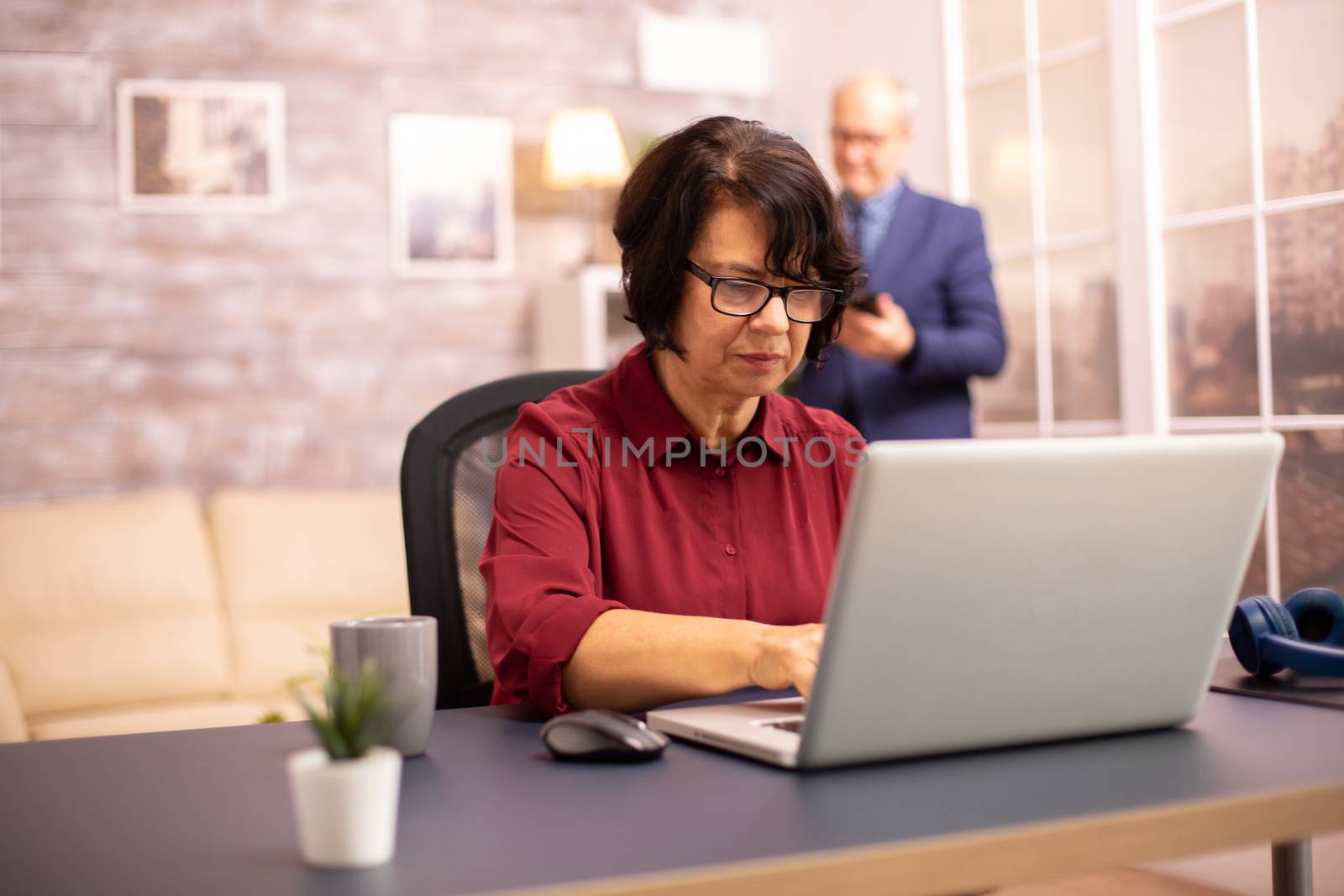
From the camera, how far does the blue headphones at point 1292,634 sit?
117cm

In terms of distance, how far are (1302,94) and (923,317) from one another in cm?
93

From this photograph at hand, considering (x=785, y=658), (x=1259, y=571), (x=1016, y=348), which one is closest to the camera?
(x=785, y=658)

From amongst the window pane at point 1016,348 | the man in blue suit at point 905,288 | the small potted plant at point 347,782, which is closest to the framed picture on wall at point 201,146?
the man in blue suit at point 905,288

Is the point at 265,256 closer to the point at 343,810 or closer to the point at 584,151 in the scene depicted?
the point at 584,151

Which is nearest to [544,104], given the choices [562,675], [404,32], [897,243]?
[404,32]

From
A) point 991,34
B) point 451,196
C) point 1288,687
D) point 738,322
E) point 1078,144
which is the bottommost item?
point 1288,687

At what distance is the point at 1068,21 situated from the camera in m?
3.48

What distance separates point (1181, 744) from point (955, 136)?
324 cm

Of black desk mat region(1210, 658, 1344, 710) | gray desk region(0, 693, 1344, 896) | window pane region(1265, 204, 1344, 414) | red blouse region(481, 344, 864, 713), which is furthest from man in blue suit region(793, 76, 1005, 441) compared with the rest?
gray desk region(0, 693, 1344, 896)

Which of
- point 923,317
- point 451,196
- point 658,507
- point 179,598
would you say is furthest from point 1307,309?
point 179,598

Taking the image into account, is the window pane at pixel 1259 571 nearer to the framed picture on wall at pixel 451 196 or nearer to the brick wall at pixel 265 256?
the brick wall at pixel 265 256

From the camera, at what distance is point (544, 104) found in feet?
15.0

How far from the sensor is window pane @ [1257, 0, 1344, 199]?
108 inches

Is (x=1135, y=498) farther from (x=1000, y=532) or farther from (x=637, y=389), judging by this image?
(x=637, y=389)
